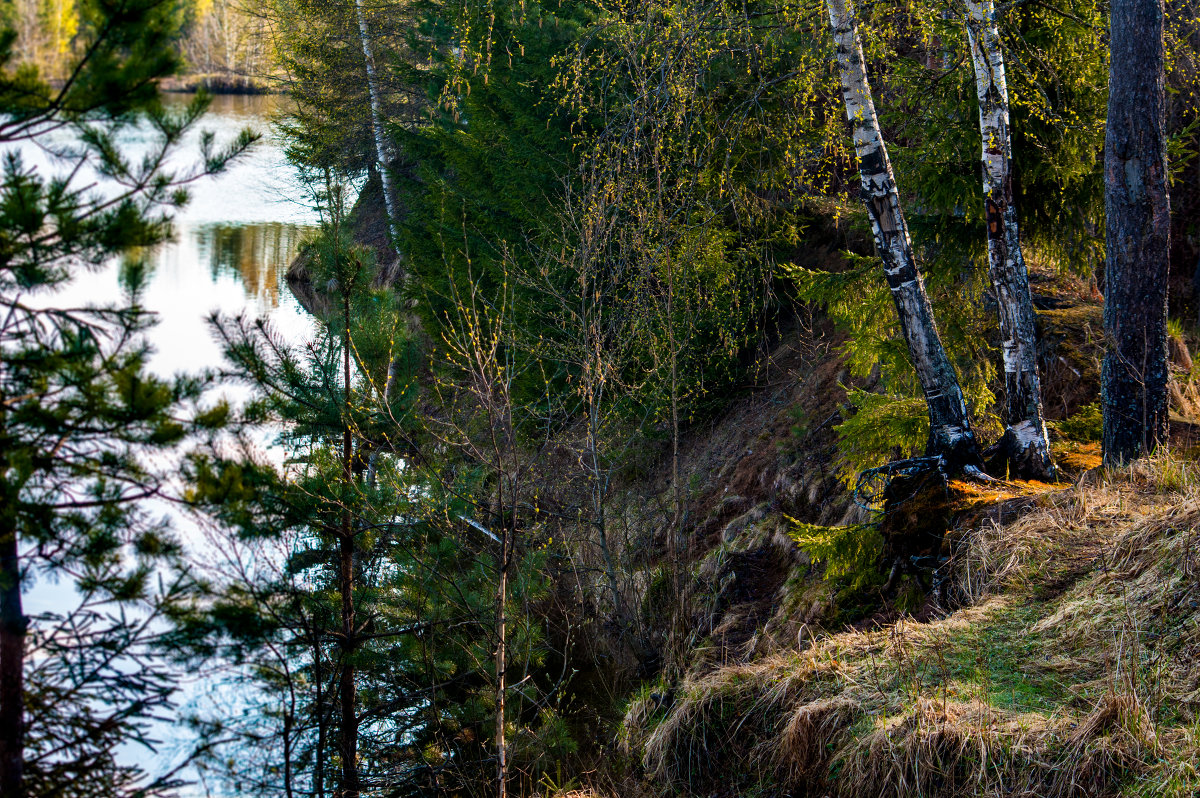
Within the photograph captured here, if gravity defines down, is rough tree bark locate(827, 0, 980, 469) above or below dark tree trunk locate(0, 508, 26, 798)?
above

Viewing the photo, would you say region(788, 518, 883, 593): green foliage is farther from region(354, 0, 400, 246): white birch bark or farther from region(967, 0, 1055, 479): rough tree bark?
region(354, 0, 400, 246): white birch bark

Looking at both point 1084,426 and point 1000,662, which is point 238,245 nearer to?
point 1084,426

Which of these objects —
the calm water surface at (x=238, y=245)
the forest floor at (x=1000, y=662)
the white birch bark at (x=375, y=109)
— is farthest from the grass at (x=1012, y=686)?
the white birch bark at (x=375, y=109)

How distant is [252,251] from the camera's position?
25.1 metres

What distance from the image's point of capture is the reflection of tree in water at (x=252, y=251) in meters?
22.0

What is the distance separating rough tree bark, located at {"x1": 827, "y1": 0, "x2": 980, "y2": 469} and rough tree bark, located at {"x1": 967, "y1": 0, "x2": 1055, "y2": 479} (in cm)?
32

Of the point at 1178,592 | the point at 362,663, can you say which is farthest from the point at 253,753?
the point at 1178,592

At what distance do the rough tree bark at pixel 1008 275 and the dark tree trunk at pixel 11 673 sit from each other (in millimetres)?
5058

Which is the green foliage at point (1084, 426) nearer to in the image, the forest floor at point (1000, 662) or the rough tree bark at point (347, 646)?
the forest floor at point (1000, 662)

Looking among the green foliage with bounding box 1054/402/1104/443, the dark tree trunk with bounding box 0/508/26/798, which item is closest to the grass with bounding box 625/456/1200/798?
the green foliage with bounding box 1054/402/1104/443

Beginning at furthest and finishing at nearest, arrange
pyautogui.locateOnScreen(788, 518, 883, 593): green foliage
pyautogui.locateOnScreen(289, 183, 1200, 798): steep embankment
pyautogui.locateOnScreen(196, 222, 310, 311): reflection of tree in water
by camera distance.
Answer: pyautogui.locateOnScreen(196, 222, 310, 311): reflection of tree in water
pyautogui.locateOnScreen(788, 518, 883, 593): green foliage
pyautogui.locateOnScreen(289, 183, 1200, 798): steep embankment

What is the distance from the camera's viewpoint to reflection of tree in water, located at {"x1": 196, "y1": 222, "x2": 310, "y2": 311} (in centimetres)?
2198

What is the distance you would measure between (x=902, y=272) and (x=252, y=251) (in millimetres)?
22753

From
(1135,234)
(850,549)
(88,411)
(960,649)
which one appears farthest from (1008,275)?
(88,411)
